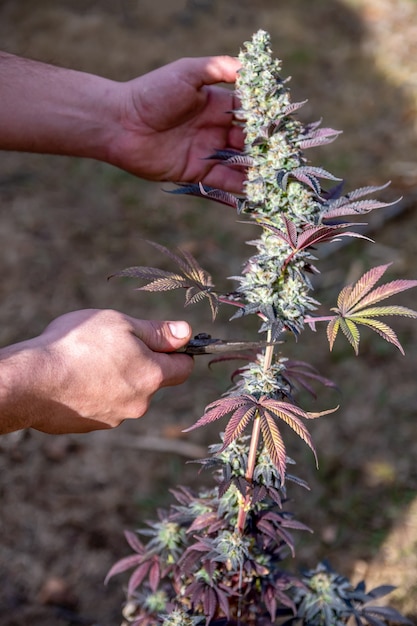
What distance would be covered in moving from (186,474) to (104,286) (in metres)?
1.24

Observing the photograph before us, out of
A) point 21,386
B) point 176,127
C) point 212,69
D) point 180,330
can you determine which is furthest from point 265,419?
point 176,127

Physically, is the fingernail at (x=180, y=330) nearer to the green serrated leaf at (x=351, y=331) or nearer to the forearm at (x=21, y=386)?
the forearm at (x=21, y=386)

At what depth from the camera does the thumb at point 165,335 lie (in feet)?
5.00

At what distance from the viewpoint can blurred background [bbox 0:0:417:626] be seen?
251cm

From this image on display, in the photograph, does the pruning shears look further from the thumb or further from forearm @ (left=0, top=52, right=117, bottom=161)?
forearm @ (left=0, top=52, right=117, bottom=161)

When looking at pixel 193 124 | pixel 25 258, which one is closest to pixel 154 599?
pixel 193 124

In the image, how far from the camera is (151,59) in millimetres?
5004

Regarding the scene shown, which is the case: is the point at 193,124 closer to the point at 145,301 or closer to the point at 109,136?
the point at 109,136

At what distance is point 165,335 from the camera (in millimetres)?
1533

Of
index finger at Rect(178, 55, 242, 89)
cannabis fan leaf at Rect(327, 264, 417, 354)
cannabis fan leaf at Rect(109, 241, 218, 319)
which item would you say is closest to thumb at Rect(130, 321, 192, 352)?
cannabis fan leaf at Rect(109, 241, 218, 319)

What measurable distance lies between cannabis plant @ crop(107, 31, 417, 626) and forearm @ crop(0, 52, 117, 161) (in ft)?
3.11

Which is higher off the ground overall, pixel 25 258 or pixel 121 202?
pixel 121 202

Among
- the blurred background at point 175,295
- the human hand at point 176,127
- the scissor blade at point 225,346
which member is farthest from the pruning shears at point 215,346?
the blurred background at point 175,295

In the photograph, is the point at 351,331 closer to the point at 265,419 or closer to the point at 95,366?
the point at 265,419
